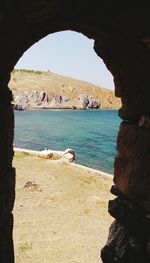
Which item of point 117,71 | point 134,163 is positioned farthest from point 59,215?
point 117,71

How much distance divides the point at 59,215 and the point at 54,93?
313 feet

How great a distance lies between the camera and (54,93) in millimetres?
105375

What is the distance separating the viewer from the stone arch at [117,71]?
356 centimetres

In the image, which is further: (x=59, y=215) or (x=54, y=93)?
(x=54, y=93)

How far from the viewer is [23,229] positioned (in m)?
10.2

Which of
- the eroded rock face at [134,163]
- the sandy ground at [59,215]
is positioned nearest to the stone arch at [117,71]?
the eroded rock face at [134,163]

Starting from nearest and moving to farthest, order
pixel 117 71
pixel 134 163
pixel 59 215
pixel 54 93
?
pixel 134 163 < pixel 117 71 < pixel 59 215 < pixel 54 93

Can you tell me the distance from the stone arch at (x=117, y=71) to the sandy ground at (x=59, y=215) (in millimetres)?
4694

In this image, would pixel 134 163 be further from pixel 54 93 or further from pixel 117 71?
pixel 54 93

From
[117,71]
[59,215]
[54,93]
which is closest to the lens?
[117,71]

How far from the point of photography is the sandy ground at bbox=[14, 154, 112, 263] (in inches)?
355

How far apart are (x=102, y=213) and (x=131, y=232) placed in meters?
7.97

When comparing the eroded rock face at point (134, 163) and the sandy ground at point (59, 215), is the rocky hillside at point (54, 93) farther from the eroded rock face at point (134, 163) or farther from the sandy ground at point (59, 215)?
the eroded rock face at point (134, 163)

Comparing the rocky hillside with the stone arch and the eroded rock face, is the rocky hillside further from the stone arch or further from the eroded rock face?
the eroded rock face
